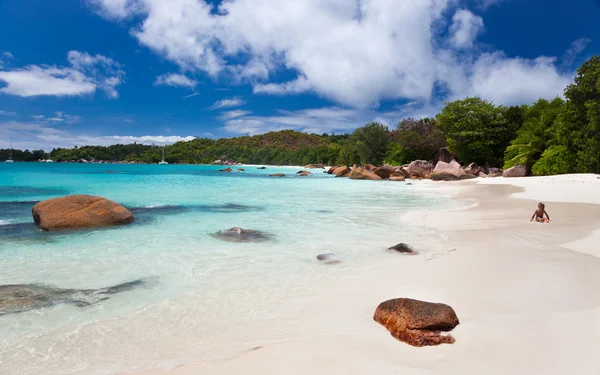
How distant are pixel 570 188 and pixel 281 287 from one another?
63.1ft

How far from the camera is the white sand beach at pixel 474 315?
2957 mm

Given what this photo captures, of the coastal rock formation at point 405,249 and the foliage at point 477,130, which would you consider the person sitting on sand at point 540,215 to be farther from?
the foliage at point 477,130

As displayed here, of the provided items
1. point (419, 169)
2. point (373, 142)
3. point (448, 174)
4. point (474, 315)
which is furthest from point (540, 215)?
point (373, 142)

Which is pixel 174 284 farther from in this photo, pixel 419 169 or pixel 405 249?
pixel 419 169

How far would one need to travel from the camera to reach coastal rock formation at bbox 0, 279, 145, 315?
14.4 feet

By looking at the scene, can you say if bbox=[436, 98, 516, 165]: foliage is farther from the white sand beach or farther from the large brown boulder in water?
the large brown boulder in water

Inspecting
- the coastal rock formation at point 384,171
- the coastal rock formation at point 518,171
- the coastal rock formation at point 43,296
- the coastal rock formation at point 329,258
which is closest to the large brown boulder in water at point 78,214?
the coastal rock formation at point 43,296

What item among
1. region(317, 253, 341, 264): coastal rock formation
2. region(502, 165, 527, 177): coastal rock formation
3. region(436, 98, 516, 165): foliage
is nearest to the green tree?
region(436, 98, 516, 165): foliage

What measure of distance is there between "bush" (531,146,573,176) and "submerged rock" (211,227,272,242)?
27864 mm

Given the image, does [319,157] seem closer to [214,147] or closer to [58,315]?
[214,147]

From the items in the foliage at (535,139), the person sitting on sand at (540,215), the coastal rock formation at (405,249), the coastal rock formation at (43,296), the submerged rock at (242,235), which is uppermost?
the foliage at (535,139)

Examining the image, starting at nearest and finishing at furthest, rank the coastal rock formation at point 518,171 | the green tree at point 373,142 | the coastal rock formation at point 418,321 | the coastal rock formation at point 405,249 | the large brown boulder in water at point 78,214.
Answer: the coastal rock formation at point 418,321, the coastal rock formation at point 405,249, the large brown boulder in water at point 78,214, the coastal rock formation at point 518,171, the green tree at point 373,142

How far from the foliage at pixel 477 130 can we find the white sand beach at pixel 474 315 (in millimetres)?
38074

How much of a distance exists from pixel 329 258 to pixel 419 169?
38.4 metres
